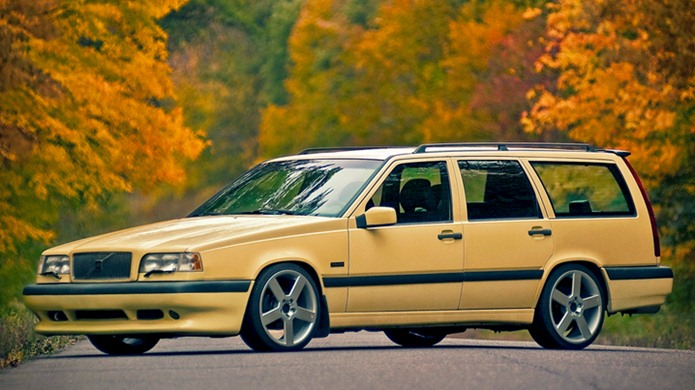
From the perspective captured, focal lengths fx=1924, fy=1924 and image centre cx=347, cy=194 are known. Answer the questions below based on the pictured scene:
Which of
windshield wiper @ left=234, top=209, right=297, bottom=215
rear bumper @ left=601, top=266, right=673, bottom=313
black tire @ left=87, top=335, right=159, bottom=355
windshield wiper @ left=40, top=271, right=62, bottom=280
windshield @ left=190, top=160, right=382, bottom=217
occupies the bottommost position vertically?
black tire @ left=87, top=335, right=159, bottom=355

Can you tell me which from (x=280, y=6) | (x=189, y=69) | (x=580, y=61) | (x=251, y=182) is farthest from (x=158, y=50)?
(x=280, y=6)

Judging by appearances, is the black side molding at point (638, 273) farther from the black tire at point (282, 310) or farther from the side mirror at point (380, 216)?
the black tire at point (282, 310)

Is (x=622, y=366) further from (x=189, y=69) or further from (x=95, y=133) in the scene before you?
(x=189, y=69)

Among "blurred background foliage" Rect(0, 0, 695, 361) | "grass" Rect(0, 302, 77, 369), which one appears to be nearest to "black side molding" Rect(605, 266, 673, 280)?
"grass" Rect(0, 302, 77, 369)

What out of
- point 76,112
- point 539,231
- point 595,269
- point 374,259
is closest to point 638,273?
point 595,269

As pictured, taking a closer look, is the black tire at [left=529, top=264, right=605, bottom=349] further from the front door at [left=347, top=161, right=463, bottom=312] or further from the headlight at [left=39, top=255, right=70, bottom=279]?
the headlight at [left=39, top=255, right=70, bottom=279]

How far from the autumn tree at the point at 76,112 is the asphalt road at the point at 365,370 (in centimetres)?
1039

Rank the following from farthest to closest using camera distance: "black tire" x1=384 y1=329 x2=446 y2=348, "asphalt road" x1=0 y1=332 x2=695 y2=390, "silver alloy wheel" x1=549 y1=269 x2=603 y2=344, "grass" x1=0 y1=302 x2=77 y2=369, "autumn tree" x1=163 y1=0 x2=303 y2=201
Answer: "autumn tree" x1=163 y1=0 x2=303 y2=201 < "black tire" x1=384 y1=329 x2=446 y2=348 < "silver alloy wheel" x1=549 y1=269 x2=603 y2=344 < "grass" x1=0 y1=302 x2=77 y2=369 < "asphalt road" x1=0 y1=332 x2=695 y2=390

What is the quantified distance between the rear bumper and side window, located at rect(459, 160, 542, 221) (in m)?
0.89

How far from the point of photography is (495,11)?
5791 centimetres

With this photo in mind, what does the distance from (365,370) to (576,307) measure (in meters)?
3.38

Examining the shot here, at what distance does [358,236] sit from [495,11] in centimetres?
4392

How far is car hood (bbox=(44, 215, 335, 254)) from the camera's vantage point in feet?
46.0

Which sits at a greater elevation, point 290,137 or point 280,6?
point 280,6
